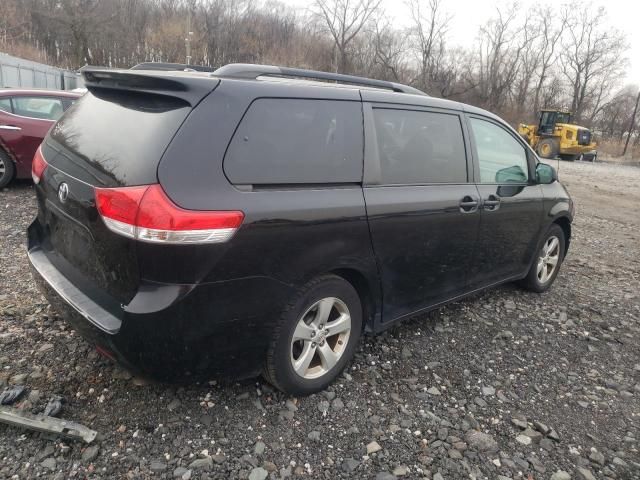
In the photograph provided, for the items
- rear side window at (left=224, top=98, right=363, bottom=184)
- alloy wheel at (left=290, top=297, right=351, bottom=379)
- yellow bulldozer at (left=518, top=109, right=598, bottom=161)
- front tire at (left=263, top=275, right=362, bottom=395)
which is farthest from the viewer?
yellow bulldozer at (left=518, top=109, right=598, bottom=161)

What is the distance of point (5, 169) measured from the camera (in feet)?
22.7

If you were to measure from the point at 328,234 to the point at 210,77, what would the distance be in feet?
3.19

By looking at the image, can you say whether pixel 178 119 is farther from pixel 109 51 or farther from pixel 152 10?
pixel 152 10

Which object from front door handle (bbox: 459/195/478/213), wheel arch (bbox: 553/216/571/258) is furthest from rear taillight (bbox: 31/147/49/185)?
wheel arch (bbox: 553/216/571/258)

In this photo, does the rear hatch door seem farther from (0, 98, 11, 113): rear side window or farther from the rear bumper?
(0, 98, 11, 113): rear side window

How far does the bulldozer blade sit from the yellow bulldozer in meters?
31.9

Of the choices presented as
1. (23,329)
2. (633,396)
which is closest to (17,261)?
(23,329)

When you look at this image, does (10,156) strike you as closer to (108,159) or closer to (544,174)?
(108,159)

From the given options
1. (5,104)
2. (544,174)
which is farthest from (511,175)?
(5,104)

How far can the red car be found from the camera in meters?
6.89

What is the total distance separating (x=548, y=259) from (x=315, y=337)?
123 inches

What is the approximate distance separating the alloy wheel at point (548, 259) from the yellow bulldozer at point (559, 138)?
28.0 metres

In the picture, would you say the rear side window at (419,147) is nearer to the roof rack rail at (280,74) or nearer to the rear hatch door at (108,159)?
the roof rack rail at (280,74)

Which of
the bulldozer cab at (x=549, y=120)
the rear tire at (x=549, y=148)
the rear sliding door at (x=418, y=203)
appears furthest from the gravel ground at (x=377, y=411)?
the bulldozer cab at (x=549, y=120)
